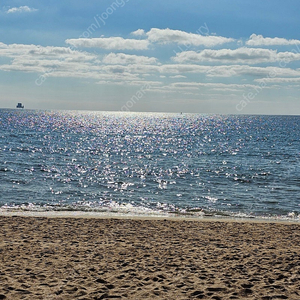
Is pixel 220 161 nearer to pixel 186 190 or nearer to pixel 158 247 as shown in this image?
pixel 186 190

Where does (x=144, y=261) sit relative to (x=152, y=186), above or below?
above

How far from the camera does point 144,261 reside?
11.1 metres

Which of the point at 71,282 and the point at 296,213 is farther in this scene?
the point at 296,213

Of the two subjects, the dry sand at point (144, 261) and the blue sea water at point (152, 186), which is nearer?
the dry sand at point (144, 261)

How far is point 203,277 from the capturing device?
9688 mm

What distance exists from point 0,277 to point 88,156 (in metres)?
44.6

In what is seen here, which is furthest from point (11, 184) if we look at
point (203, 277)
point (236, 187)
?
point (203, 277)

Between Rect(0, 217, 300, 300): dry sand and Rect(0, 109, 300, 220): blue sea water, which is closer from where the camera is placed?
Rect(0, 217, 300, 300): dry sand

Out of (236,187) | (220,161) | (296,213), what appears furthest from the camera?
(220,161)

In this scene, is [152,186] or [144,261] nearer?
[144,261]

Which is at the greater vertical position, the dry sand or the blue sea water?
the dry sand

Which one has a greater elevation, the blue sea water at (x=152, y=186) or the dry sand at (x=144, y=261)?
the dry sand at (x=144, y=261)

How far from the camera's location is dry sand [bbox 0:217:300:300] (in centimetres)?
876

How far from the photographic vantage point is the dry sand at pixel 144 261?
876cm
